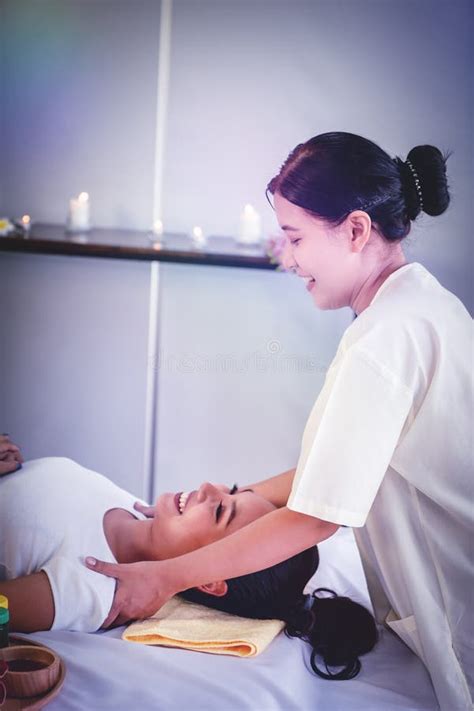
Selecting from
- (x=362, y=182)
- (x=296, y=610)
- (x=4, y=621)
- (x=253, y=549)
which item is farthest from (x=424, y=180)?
(x=4, y=621)

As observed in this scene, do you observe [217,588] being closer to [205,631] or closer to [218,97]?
[205,631]

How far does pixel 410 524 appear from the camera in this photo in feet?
5.09

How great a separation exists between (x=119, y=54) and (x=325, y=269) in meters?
1.13

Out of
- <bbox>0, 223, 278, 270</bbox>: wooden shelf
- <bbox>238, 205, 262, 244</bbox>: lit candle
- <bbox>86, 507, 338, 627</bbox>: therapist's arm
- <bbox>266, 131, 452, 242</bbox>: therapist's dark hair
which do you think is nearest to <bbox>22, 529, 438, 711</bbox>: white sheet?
<bbox>86, 507, 338, 627</bbox>: therapist's arm

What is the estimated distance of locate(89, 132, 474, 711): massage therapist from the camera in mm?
1437

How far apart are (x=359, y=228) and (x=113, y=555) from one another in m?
0.89

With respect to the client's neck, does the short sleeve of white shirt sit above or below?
above

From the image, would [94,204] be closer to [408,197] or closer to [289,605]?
[408,197]

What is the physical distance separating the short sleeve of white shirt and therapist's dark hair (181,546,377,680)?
298 millimetres

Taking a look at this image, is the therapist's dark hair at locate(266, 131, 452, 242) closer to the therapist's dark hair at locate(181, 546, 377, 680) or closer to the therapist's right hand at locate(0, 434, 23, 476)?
the therapist's dark hair at locate(181, 546, 377, 680)

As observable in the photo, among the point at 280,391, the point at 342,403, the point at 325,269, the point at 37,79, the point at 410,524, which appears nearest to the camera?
the point at 342,403

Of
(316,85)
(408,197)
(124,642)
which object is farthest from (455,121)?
(124,642)

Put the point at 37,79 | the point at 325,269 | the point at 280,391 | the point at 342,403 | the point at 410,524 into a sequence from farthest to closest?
the point at 280,391 < the point at 37,79 < the point at 325,269 < the point at 410,524 < the point at 342,403

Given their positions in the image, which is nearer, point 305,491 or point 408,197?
point 305,491
